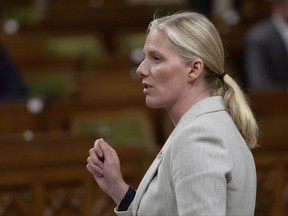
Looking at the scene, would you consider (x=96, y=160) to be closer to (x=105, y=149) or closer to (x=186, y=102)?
(x=105, y=149)

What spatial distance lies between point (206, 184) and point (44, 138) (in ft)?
6.04

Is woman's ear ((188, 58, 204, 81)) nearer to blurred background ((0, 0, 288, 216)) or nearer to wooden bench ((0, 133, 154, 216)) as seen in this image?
blurred background ((0, 0, 288, 216))

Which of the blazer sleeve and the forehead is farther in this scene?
the forehead

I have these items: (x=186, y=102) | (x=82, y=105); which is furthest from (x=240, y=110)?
(x=82, y=105)

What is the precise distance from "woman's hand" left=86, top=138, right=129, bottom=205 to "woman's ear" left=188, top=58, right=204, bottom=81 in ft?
0.80

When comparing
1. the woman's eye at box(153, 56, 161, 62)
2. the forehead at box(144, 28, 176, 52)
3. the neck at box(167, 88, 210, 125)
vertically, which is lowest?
the neck at box(167, 88, 210, 125)

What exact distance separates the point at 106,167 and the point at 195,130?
0.26 metres

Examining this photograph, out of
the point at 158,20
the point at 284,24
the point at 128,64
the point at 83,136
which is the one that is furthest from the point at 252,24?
the point at 158,20

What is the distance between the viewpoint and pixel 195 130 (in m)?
1.73

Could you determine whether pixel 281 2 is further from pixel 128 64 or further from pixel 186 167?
pixel 186 167

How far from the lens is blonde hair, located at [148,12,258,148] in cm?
177

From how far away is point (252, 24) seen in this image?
6.83 meters

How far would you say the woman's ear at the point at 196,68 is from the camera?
69.6 inches

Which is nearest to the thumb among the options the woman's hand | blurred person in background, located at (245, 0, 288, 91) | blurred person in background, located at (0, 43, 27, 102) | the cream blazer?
the woman's hand
